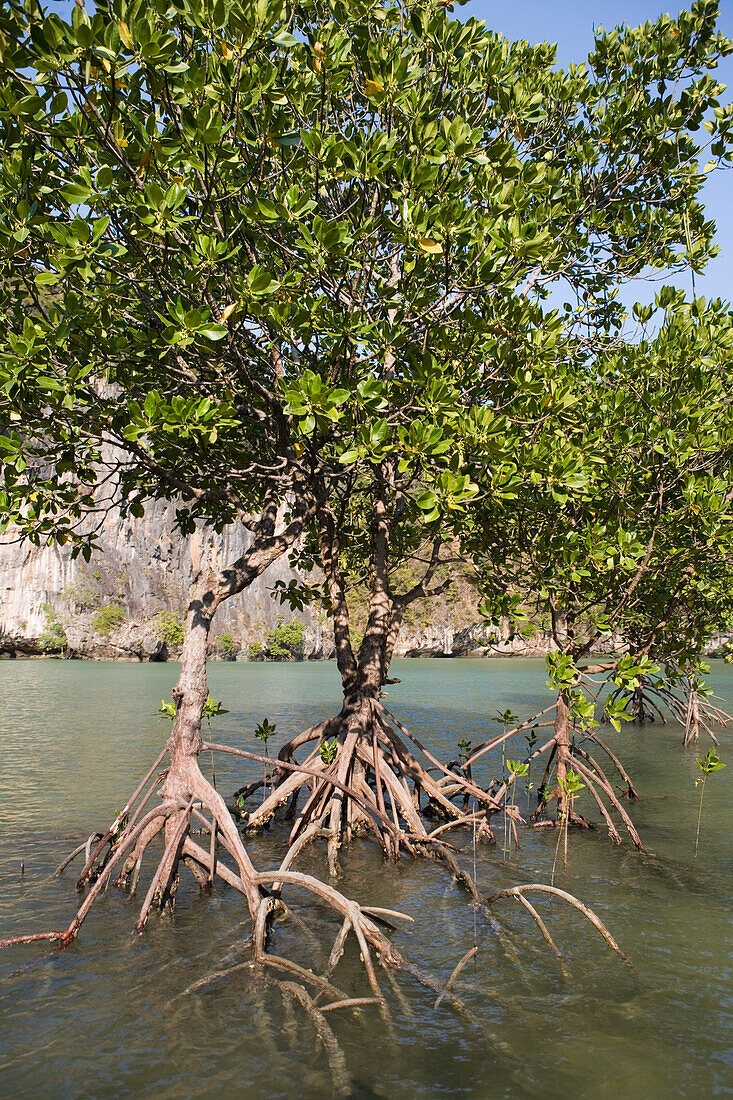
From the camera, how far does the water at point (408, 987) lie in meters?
5.00

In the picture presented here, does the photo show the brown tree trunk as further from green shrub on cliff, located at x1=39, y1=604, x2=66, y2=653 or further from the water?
green shrub on cliff, located at x1=39, y1=604, x2=66, y2=653

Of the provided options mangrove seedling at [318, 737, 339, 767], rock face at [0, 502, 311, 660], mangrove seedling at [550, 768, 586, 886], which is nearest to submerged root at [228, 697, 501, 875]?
mangrove seedling at [318, 737, 339, 767]

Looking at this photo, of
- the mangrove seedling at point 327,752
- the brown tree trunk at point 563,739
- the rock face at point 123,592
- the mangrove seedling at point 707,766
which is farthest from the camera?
the rock face at point 123,592

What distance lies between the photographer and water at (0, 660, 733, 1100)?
16.4ft

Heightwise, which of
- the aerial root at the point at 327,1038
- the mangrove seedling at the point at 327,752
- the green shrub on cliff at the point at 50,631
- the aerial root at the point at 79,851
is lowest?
the aerial root at the point at 327,1038

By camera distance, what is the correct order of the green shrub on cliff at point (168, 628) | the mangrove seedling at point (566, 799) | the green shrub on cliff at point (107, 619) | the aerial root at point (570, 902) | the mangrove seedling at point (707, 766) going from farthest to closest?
the green shrub on cliff at point (168, 628) → the green shrub on cliff at point (107, 619) → the mangrove seedling at point (707, 766) → the mangrove seedling at point (566, 799) → the aerial root at point (570, 902)

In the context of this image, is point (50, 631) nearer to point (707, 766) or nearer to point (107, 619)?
point (107, 619)

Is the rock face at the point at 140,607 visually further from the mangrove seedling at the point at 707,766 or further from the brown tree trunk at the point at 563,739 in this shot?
the brown tree trunk at the point at 563,739

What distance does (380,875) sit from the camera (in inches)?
342

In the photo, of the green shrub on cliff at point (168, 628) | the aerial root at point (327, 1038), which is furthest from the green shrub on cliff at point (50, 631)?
the aerial root at point (327, 1038)

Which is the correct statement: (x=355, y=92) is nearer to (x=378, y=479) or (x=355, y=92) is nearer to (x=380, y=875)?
(x=378, y=479)

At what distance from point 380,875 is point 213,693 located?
78.1ft

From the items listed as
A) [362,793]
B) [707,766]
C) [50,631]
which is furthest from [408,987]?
[50,631]

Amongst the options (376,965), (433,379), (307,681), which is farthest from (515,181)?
(307,681)
